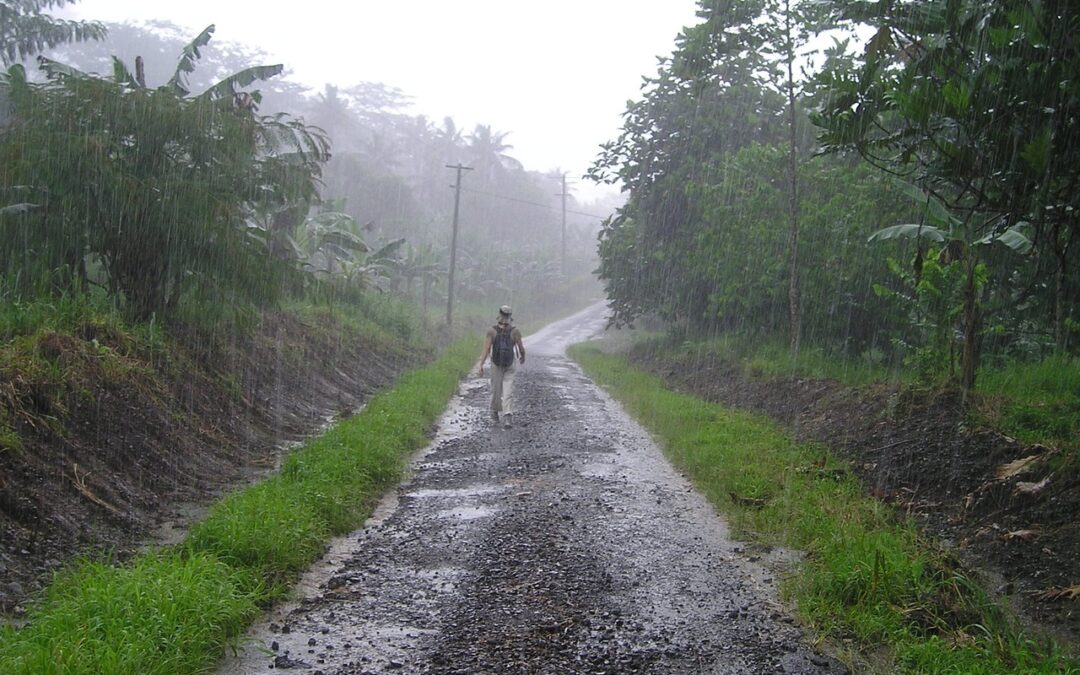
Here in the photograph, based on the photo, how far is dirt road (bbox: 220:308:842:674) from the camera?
4828 millimetres

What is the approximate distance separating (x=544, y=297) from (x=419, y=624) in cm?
5982

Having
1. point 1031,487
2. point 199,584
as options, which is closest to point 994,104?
point 1031,487

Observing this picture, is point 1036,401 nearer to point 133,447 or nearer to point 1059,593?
point 1059,593

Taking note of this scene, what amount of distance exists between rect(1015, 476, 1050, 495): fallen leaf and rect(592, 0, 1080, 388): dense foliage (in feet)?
6.28

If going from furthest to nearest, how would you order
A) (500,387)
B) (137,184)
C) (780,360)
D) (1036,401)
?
(780,360) → (500,387) → (137,184) → (1036,401)

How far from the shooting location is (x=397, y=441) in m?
11.0

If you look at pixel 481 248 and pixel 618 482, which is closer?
pixel 618 482

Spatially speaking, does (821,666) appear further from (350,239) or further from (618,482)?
(350,239)

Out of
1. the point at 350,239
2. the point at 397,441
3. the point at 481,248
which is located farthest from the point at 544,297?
the point at 397,441

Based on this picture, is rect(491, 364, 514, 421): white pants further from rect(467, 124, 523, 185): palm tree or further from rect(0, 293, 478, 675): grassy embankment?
rect(467, 124, 523, 185): palm tree

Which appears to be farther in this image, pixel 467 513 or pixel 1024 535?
pixel 467 513

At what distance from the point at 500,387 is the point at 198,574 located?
845 cm

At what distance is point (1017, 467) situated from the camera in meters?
7.35

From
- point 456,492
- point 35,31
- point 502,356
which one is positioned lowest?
point 456,492
